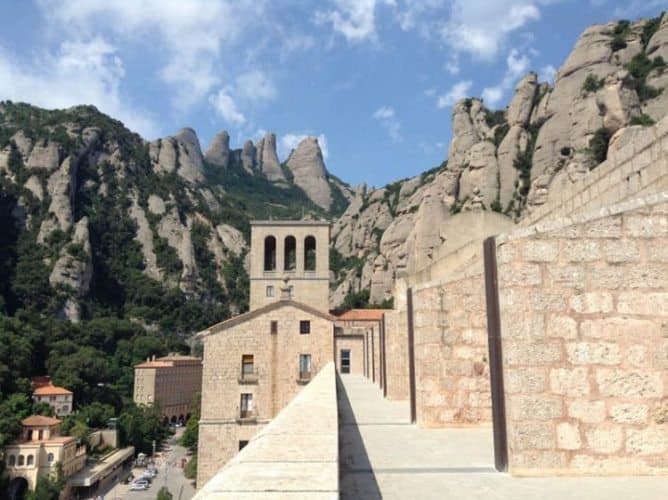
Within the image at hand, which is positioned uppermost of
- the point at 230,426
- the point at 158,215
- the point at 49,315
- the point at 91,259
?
the point at 158,215

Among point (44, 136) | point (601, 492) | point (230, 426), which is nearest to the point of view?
point (601, 492)

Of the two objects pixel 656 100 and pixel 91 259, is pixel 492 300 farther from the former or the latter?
pixel 91 259

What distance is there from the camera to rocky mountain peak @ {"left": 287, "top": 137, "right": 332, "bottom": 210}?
157 metres

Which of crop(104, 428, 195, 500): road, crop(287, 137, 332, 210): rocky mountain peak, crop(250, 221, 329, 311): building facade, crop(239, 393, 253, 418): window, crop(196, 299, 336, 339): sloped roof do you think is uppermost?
crop(287, 137, 332, 210): rocky mountain peak

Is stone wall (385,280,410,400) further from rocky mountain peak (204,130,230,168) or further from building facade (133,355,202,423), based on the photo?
rocky mountain peak (204,130,230,168)

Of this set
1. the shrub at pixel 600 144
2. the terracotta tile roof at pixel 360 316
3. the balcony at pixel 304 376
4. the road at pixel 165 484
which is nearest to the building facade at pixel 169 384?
the road at pixel 165 484

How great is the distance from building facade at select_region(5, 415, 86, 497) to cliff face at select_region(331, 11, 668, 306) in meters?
34.2

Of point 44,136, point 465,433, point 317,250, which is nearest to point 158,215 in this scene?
point 44,136

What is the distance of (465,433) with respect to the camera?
6047 mm

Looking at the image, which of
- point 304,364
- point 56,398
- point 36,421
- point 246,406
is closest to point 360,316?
point 304,364

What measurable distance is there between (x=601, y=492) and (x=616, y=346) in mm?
1082

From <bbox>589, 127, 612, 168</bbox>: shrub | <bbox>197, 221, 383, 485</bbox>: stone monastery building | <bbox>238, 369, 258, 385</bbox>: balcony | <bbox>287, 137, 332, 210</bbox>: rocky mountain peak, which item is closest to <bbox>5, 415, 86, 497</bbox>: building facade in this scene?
<bbox>197, 221, 383, 485</bbox>: stone monastery building

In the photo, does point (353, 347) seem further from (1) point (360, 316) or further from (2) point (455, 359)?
(2) point (455, 359)

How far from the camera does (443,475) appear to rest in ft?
13.1
